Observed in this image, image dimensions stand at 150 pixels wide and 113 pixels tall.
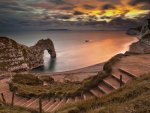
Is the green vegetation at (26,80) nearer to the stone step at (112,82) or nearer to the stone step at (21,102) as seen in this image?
the stone step at (21,102)

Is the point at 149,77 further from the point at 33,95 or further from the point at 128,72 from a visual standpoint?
the point at 33,95

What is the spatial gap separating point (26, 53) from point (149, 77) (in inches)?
3000

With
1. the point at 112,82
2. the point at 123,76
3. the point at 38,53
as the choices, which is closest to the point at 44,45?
the point at 38,53

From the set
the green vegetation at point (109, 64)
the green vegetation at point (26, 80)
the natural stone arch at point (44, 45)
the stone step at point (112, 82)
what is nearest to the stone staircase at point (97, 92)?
the stone step at point (112, 82)

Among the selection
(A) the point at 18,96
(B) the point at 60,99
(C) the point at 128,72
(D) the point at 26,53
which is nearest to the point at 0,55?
(D) the point at 26,53

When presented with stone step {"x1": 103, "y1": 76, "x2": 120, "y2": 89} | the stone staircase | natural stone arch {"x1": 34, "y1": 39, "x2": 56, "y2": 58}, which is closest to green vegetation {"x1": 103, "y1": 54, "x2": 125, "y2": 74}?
the stone staircase

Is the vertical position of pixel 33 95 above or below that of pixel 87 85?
below

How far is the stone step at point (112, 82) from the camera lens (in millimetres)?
23188

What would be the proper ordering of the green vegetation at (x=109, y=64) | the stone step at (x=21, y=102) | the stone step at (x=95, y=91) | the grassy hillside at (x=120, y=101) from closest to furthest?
the grassy hillside at (x=120, y=101), the stone step at (x=95, y=91), the stone step at (x=21, y=102), the green vegetation at (x=109, y=64)

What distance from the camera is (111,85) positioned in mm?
23438

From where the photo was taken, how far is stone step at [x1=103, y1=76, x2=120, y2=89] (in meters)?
23.2

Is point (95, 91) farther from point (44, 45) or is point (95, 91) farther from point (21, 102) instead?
point (44, 45)

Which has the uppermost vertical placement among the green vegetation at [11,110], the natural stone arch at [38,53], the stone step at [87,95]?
the green vegetation at [11,110]

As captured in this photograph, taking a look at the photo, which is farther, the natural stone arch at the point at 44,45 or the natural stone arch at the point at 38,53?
the natural stone arch at the point at 44,45
